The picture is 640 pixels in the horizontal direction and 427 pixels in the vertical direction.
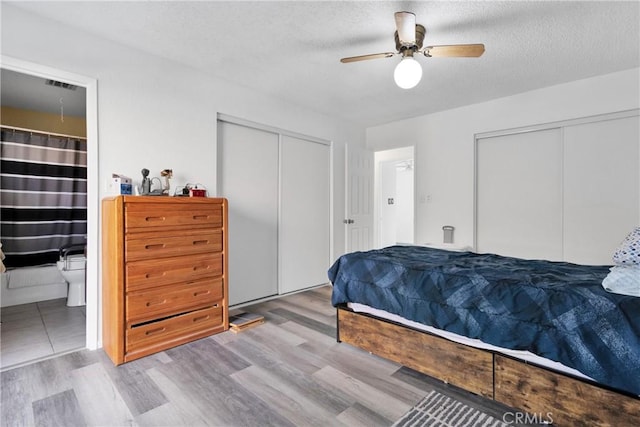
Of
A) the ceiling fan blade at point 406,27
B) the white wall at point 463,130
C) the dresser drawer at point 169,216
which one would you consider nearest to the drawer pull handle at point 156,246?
the dresser drawer at point 169,216

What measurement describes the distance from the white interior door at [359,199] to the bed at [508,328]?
2.34m

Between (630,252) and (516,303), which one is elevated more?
(630,252)

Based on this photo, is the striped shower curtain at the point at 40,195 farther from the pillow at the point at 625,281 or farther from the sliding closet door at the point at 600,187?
the sliding closet door at the point at 600,187

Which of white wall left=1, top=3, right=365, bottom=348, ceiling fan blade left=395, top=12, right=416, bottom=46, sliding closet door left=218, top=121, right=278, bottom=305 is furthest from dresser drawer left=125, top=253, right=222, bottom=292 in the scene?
ceiling fan blade left=395, top=12, right=416, bottom=46

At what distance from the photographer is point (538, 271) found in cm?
195

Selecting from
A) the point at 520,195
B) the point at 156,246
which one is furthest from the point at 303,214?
the point at 520,195

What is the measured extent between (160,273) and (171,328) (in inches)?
17.8

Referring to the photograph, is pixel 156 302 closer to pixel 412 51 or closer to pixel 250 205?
pixel 250 205

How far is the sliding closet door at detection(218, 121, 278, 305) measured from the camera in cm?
339

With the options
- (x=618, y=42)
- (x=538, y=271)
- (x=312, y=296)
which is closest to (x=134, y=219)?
(x=312, y=296)

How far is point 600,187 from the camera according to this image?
3205mm

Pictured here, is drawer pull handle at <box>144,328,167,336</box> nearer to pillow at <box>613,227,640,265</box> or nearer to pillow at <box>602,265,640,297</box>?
pillow at <box>602,265,640,297</box>

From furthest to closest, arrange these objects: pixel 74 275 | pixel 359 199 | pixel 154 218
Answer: pixel 359 199
pixel 74 275
pixel 154 218

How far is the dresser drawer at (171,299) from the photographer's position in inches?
88.5
